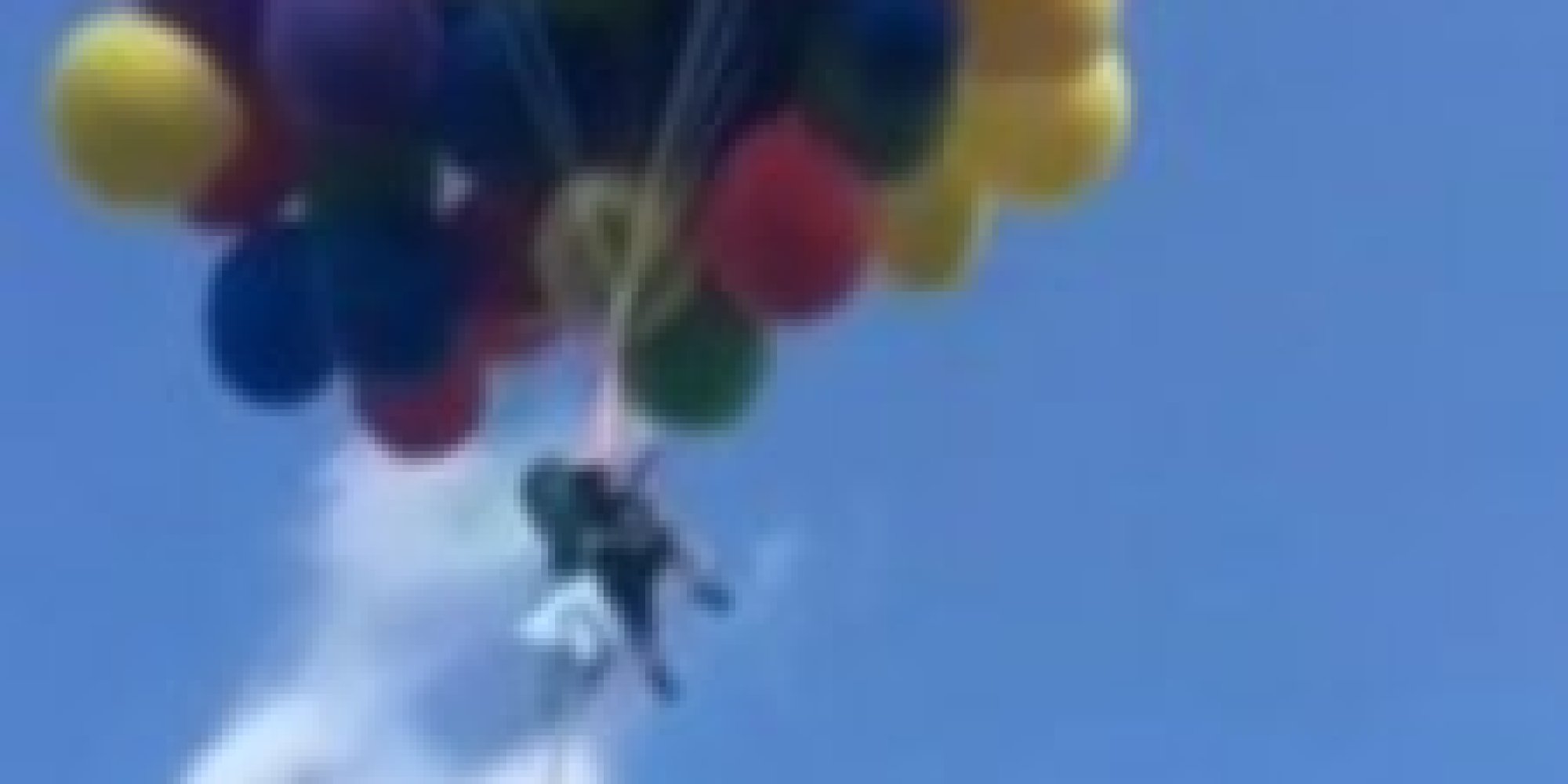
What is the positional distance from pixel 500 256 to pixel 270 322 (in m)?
0.77

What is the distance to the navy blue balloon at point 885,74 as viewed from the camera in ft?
33.2

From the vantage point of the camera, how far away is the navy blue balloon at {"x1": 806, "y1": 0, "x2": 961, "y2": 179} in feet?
33.2

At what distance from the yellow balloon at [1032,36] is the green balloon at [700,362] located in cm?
111

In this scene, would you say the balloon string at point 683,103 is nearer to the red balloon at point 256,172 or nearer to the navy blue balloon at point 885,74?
the navy blue balloon at point 885,74

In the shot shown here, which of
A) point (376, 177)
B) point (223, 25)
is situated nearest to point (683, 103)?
point (376, 177)

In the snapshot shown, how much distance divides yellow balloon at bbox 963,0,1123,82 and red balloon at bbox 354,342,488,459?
1.82m

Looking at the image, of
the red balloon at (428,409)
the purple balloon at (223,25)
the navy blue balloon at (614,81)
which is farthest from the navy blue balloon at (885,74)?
the purple balloon at (223,25)

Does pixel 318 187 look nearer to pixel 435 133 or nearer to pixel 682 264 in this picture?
pixel 435 133

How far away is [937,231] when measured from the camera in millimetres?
11242

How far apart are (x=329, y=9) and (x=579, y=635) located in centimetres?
201

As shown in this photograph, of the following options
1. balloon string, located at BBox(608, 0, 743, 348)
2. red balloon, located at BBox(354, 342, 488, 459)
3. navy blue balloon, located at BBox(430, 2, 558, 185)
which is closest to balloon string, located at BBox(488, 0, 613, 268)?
navy blue balloon, located at BBox(430, 2, 558, 185)

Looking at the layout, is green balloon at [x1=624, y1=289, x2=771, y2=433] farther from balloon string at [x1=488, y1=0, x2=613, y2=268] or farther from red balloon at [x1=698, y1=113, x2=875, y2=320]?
balloon string at [x1=488, y1=0, x2=613, y2=268]

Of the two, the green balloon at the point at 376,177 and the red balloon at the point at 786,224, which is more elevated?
the green balloon at the point at 376,177

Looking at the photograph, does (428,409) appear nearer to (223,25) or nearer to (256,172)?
(256,172)
